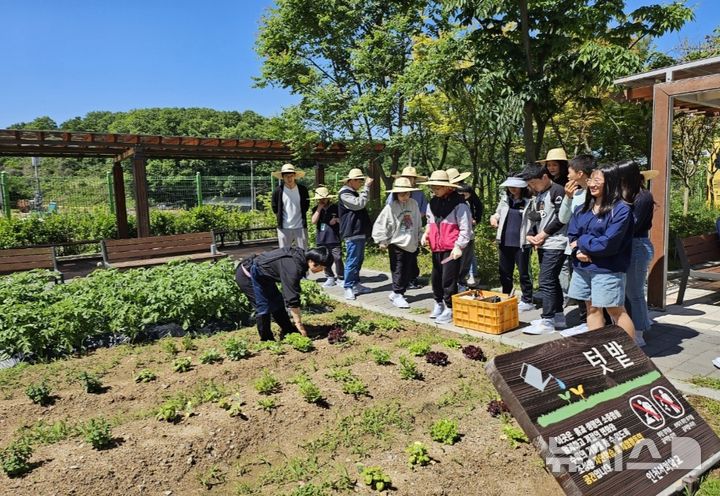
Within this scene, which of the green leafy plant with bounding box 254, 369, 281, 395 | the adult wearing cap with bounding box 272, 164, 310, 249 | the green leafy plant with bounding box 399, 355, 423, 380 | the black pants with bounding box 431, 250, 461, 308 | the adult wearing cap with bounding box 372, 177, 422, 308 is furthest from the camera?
the adult wearing cap with bounding box 272, 164, 310, 249

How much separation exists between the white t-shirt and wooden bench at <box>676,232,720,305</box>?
511 cm

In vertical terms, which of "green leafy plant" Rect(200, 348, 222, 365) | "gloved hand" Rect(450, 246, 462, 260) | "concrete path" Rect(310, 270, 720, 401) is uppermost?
"gloved hand" Rect(450, 246, 462, 260)

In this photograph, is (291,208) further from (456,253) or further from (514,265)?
(514,265)

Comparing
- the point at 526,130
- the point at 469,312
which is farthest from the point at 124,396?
the point at 526,130

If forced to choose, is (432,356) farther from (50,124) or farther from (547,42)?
(50,124)

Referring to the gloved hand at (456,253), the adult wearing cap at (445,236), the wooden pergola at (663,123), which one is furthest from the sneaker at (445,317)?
the wooden pergola at (663,123)

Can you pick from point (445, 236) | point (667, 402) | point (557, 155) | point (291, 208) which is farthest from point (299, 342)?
point (557, 155)

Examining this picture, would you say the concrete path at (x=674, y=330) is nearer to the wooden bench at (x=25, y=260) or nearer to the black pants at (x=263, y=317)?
the black pants at (x=263, y=317)

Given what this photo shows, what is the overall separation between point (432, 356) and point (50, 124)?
285ft

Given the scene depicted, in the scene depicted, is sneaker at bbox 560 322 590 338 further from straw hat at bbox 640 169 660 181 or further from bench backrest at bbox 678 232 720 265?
bench backrest at bbox 678 232 720 265

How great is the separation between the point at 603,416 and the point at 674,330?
11.6 feet

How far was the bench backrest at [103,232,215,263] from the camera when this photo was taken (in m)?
8.96

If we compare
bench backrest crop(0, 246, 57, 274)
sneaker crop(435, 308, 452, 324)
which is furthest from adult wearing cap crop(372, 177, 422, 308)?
bench backrest crop(0, 246, 57, 274)

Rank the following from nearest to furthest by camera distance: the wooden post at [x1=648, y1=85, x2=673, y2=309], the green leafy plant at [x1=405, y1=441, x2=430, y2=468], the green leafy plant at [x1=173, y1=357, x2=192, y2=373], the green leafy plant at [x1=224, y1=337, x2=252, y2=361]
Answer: the green leafy plant at [x1=405, y1=441, x2=430, y2=468]
the green leafy plant at [x1=173, y1=357, x2=192, y2=373]
the green leafy plant at [x1=224, y1=337, x2=252, y2=361]
the wooden post at [x1=648, y1=85, x2=673, y2=309]
